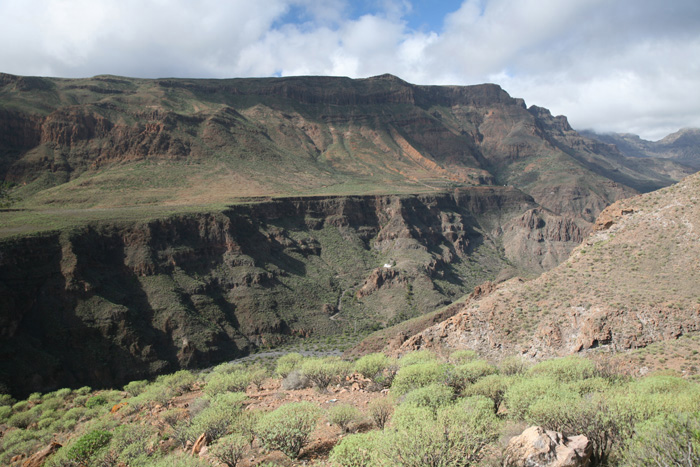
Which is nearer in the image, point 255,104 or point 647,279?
point 647,279

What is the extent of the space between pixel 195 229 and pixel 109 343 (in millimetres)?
29012

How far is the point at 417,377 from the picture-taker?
24266 mm

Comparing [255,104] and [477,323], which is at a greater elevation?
[255,104]

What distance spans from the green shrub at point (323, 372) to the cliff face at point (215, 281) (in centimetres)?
3335

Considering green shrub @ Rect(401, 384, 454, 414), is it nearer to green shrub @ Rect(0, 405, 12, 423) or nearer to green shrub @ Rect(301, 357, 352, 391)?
green shrub @ Rect(301, 357, 352, 391)

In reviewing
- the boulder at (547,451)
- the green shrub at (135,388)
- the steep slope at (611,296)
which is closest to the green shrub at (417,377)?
the boulder at (547,451)

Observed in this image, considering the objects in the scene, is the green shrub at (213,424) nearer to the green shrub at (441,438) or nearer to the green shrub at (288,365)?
the green shrub at (441,438)

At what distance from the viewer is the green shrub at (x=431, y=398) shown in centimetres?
1997

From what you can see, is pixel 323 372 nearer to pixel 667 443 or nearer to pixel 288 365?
pixel 288 365

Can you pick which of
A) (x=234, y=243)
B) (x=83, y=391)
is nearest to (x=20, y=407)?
(x=83, y=391)

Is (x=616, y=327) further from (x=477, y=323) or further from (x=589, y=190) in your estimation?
(x=589, y=190)

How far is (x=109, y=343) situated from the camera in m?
52.8

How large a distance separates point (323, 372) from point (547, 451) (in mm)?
20199

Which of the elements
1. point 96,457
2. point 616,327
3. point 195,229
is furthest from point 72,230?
point 616,327
